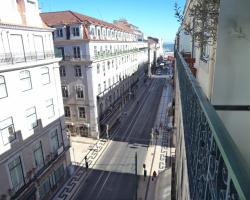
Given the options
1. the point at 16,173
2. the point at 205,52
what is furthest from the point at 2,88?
the point at 205,52

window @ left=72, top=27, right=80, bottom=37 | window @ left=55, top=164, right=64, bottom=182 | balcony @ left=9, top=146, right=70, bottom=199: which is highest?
window @ left=72, top=27, right=80, bottom=37

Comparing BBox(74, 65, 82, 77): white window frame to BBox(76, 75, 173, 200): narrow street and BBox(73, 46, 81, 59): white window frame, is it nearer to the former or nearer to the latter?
BBox(73, 46, 81, 59): white window frame

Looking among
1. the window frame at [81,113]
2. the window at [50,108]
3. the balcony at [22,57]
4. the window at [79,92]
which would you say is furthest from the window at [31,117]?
the window frame at [81,113]

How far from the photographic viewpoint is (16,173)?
1844 cm

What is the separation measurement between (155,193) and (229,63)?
19941 mm

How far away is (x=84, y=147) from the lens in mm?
32781

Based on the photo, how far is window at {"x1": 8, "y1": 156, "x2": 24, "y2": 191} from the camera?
708 inches

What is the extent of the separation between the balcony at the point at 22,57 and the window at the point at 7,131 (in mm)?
4398

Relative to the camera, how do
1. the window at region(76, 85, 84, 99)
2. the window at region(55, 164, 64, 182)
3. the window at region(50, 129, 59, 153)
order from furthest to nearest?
the window at region(76, 85, 84, 99), the window at region(55, 164, 64, 182), the window at region(50, 129, 59, 153)

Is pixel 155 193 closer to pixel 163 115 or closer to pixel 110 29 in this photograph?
pixel 163 115

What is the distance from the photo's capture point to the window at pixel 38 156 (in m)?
20.8

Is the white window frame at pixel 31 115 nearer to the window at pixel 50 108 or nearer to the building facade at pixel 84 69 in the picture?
the window at pixel 50 108

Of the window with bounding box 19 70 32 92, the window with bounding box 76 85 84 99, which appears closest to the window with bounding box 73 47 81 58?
the window with bounding box 76 85 84 99

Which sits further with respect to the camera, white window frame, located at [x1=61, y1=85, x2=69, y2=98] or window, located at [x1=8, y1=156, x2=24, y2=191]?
white window frame, located at [x1=61, y1=85, x2=69, y2=98]
